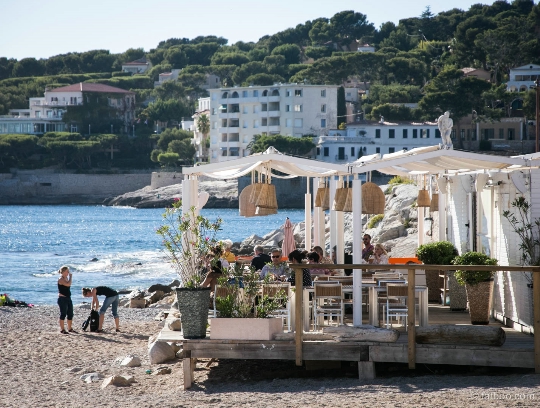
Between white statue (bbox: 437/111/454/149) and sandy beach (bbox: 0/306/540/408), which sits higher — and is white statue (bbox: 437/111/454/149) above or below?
above

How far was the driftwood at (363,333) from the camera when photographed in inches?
374

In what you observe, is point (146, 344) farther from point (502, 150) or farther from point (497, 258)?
point (502, 150)

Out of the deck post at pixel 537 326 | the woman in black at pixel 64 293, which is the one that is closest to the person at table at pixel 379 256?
the deck post at pixel 537 326

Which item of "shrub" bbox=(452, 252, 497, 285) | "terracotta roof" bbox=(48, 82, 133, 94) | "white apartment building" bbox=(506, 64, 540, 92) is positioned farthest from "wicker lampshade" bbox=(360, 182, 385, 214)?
"terracotta roof" bbox=(48, 82, 133, 94)

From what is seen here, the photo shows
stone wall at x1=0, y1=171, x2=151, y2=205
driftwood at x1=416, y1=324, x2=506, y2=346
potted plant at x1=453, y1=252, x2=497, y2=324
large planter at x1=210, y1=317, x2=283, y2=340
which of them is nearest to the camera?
driftwood at x1=416, y1=324, x2=506, y2=346

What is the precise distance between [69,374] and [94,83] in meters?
141

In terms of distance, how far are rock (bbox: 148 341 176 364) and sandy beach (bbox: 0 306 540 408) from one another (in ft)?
0.42

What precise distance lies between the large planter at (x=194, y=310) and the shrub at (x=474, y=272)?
3167 millimetres

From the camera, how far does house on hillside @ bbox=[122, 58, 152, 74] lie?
174375 mm

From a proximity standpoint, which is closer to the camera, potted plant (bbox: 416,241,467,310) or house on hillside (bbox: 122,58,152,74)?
potted plant (bbox: 416,241,467,310)

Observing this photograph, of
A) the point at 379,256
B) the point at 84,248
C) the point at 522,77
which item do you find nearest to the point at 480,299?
the point at 379,256

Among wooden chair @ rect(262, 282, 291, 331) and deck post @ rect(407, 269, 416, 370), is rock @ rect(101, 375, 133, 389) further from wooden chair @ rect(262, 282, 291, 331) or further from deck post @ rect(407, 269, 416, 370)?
deck post @ rect(407, 269, 416, 370)

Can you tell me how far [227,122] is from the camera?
106 meters

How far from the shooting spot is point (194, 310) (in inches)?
382
